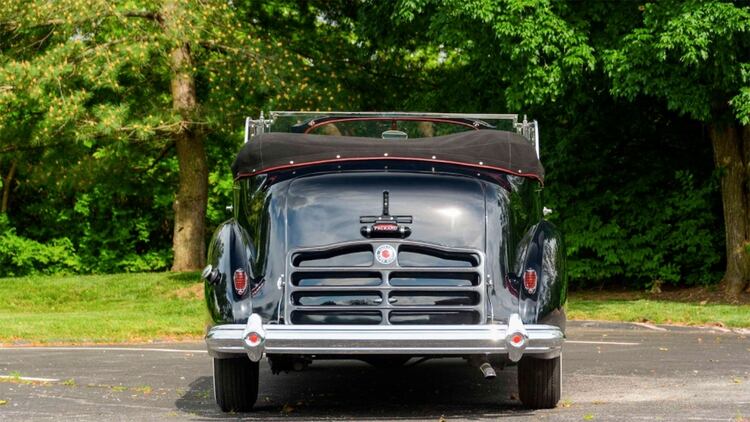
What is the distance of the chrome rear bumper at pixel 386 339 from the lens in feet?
23.7

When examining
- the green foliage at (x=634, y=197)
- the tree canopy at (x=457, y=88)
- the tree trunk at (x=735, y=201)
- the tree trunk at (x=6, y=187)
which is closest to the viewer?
the tree canopy at (x=457, y=88)

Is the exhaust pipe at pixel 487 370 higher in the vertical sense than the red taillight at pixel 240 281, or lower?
lower

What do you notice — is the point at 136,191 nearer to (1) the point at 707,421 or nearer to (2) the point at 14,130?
(2) the point at 14,130

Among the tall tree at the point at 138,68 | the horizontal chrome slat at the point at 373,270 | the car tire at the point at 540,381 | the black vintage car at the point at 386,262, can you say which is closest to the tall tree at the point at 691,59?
the tall tree at the point at 138,68

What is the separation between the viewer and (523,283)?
7738mm

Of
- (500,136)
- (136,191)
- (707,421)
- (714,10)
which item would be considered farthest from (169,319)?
(136,191)

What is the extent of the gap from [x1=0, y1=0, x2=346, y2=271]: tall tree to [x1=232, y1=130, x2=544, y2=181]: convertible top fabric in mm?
14190

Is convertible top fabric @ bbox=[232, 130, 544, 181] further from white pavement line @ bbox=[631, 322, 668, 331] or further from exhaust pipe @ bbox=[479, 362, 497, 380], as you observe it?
white pavement line @ bbox=[631, 322, 668, 331]

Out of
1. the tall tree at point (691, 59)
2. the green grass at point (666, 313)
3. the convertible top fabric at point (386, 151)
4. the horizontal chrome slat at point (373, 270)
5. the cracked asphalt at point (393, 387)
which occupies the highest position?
the tall tree at point (691, 59)

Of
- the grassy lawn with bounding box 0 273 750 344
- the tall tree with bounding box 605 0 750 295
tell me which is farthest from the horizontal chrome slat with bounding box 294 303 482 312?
the tall tree with bounding box 605 0 750 295

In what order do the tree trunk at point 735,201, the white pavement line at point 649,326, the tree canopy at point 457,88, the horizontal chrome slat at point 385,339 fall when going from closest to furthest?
the horizontal chrome slat at point 385,339 < the white pavement line at point 649,326 < the tree canopy at point 457,88 < the tree trunk at point 735,201

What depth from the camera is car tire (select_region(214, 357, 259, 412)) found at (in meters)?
8.10

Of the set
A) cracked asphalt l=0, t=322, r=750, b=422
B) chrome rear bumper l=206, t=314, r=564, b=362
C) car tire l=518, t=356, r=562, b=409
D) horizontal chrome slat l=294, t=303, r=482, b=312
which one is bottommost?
cracked asphalt l=0, t=322, r=750, b=422

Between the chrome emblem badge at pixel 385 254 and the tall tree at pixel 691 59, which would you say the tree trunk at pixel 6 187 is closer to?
the tall tree at pixel 691 59
